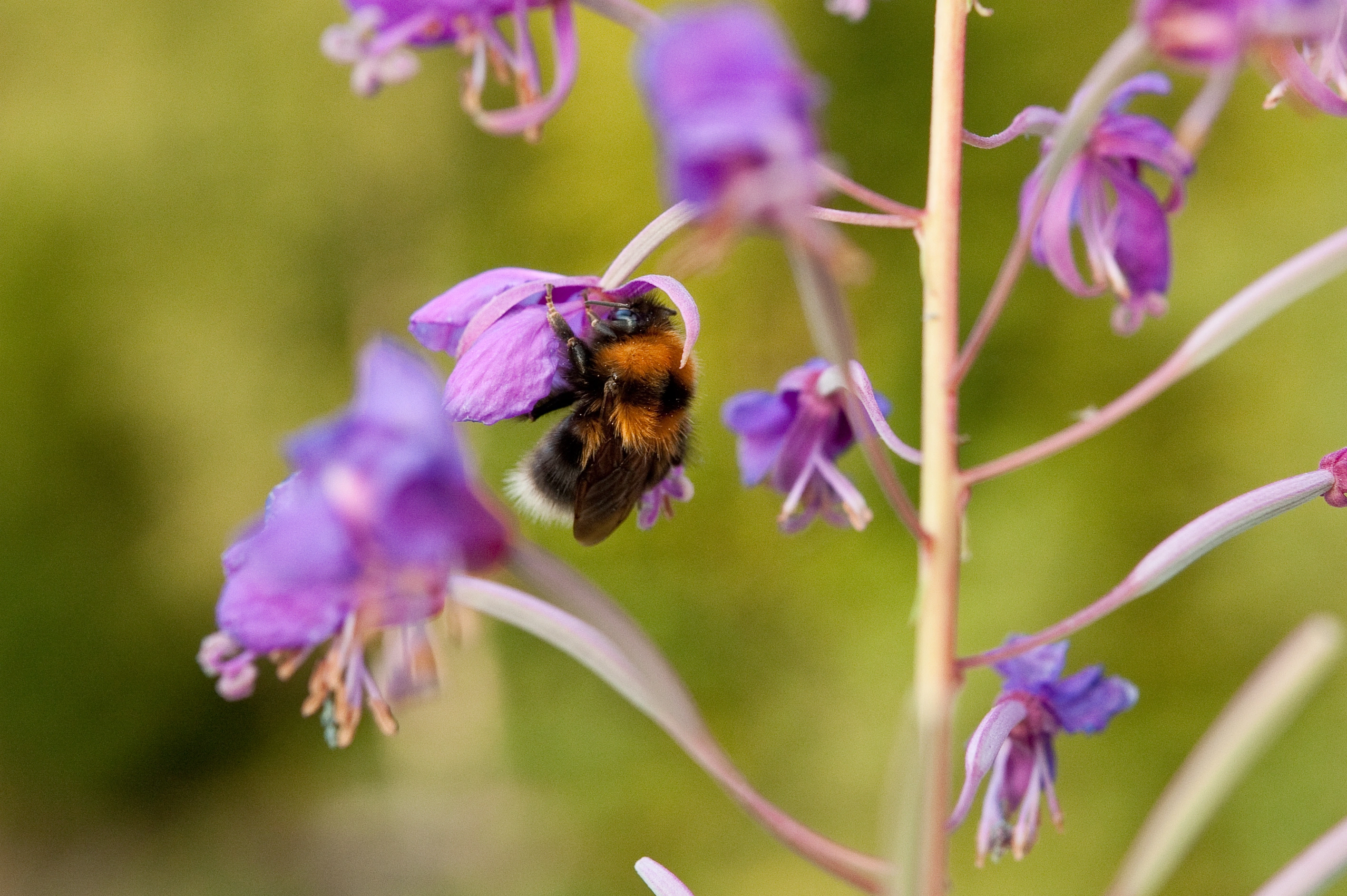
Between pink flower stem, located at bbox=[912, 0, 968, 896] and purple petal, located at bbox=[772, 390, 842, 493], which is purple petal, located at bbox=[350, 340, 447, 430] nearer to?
pink flower stem, located at bbox=[912, 0, 968, 896]

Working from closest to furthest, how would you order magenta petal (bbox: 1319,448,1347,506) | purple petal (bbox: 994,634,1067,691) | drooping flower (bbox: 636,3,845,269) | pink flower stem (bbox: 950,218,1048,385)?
1. drooping flower (bbox: 636,3,845,269)
2. pink flower stem (bbox: 950,218,1048,385)
3. magenta petal (bbox: 1319,448,1347,506)
4. purple petal (bbox: 994,634,1067,691)

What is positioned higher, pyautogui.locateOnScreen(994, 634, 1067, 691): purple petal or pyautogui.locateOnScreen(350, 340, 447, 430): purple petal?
pyautogui.locateOnScreen(994, 634, 1067, 691): purple petal

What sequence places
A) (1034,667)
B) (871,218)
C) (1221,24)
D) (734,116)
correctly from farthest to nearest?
(1034,667) < (871,218) < (1221,24) < (734,116)

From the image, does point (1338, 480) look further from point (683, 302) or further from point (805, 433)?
point (683, 302)

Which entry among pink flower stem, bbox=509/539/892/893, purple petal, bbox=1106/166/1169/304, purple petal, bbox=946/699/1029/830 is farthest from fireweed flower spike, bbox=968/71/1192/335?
pink flower stem, bbox=509/539/892/893

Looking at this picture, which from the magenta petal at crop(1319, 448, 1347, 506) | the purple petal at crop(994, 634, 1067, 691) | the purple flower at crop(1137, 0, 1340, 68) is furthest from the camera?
the purple petal at crop(994, 634, 1067, 691)

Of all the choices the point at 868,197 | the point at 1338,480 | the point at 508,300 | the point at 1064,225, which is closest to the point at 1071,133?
the point at 868,197
